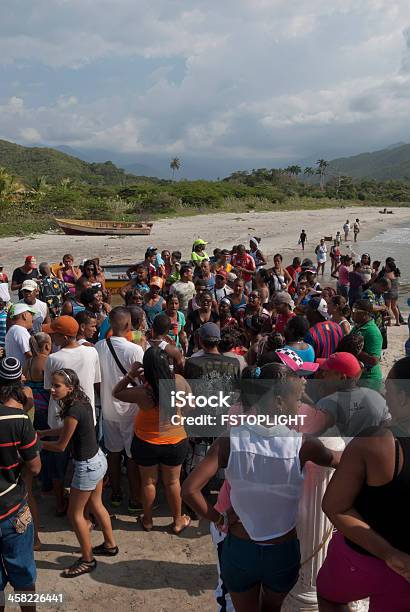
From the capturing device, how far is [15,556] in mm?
2863

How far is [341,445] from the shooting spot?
267cm

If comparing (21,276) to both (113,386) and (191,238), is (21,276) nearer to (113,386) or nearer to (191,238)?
(113,386)

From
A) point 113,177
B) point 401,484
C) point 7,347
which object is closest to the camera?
point 401,484

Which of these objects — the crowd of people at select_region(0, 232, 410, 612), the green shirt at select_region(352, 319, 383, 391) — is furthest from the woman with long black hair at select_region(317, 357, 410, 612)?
the green shirt at select_region(352, 319, 383, 391)

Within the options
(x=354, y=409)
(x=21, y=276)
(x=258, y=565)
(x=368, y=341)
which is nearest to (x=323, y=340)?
(x=368, y=341)

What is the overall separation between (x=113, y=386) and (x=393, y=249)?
93.2 feet

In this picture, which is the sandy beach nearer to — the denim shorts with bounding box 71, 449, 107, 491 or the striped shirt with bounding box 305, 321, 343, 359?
the striped shirt with bounding box 305, 321, 343, 359

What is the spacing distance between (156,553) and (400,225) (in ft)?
158

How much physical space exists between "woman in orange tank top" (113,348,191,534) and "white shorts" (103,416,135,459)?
0.43 m

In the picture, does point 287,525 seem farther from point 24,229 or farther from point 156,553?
point 24,229

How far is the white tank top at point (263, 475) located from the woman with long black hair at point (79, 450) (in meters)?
1.44

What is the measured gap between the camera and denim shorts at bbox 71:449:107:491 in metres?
3.40

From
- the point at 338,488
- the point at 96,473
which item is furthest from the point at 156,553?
the point at 338,488

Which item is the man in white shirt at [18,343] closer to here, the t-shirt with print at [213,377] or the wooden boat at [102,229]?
the t-shirt with print at [213,377]
